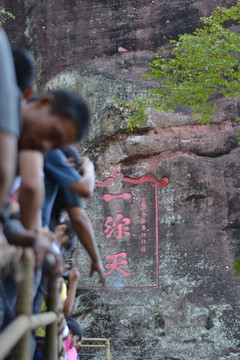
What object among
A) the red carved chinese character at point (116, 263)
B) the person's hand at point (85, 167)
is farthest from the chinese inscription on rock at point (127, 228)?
the person's hand at point (85, 167)

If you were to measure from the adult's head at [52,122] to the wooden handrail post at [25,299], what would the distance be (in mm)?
311

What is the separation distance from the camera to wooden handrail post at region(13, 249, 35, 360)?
1.32 m

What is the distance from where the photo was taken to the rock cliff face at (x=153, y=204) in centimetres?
580

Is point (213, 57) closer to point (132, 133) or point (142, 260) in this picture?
point (132, 133)

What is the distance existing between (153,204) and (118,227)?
0.56m

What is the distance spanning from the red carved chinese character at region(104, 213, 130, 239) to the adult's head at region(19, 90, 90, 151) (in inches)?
205

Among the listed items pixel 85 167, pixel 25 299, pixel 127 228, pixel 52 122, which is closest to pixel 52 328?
pixel 25 299

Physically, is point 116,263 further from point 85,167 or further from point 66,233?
point 85,167

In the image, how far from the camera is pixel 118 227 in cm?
649

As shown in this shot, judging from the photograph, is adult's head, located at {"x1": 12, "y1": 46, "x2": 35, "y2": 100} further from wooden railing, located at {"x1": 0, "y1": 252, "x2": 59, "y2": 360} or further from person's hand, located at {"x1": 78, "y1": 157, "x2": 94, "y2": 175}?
person's hand, located at {"x1": 78, "y1": 157, "x2": 94, "y2": 175}

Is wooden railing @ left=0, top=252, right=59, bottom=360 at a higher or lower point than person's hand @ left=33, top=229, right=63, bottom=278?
lower

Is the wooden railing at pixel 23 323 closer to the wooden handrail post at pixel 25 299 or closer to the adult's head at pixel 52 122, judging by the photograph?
the wooden handrail post at pixel 25 299

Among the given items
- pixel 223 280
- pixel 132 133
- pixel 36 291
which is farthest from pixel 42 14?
pixel 36 291

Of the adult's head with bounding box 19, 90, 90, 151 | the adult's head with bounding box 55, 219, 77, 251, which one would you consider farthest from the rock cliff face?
the adult's head with bounding box 19, 90, 90, 151
